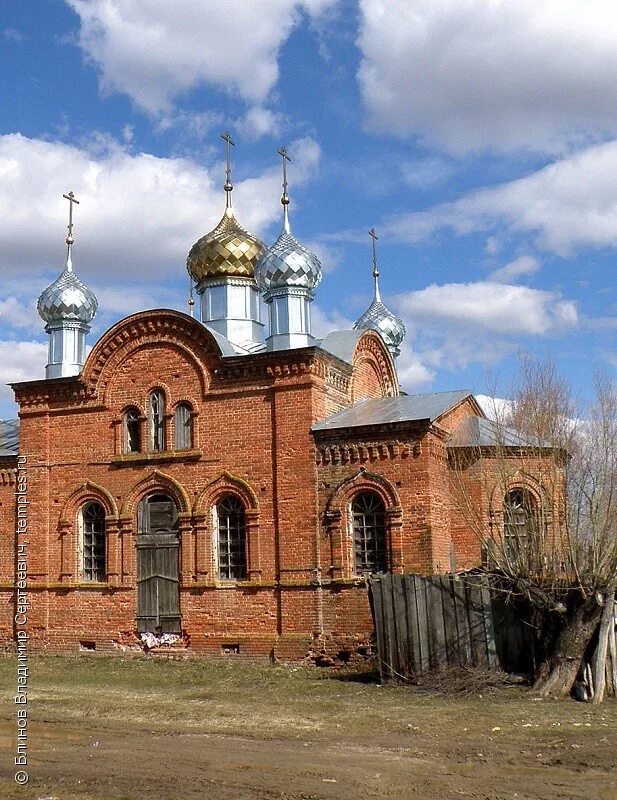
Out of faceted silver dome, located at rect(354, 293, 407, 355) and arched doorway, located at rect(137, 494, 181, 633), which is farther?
faceted silver dome, located at rect(354, 293, 407, 355)

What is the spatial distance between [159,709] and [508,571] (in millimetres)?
4506

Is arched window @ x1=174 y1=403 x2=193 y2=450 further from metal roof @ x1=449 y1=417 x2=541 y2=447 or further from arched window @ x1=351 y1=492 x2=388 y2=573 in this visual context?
metal roof @ x1=449 y1=417 x2=541 y2=447

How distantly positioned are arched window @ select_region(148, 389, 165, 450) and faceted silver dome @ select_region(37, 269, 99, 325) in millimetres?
3491

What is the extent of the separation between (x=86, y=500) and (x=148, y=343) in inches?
122

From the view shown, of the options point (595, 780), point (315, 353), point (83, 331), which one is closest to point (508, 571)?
point (595, 780)

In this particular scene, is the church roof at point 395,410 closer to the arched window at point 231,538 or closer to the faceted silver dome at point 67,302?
the arched window at point 231,538

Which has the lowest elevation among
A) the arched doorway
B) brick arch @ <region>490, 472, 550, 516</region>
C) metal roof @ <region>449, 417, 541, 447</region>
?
the arched doorway

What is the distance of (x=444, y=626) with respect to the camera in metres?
12.3

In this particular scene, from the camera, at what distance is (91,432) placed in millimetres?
17750

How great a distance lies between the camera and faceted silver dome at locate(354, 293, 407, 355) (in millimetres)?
24828

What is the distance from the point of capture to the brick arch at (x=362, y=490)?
1530 centimetres

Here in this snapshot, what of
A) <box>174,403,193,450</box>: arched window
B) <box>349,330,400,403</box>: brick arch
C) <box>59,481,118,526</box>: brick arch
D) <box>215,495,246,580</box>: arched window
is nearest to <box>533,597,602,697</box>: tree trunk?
<box>215,495,246,580</box>: arched window

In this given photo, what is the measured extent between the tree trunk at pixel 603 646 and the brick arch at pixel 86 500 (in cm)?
925

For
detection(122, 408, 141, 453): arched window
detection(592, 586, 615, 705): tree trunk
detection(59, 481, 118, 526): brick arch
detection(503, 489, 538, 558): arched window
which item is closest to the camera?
detection(592, 586, 615, 705): tree trunk
